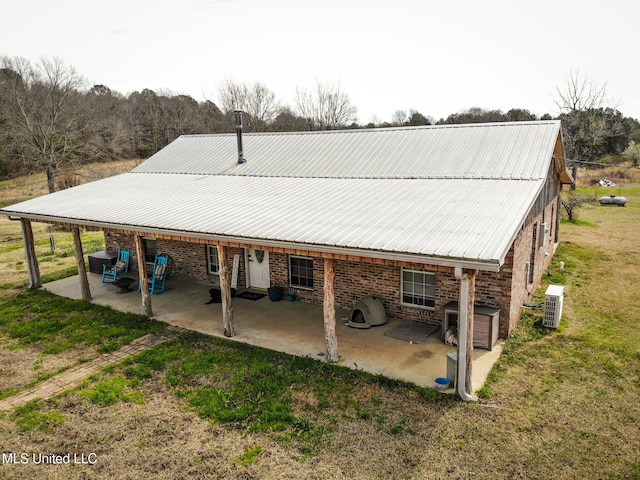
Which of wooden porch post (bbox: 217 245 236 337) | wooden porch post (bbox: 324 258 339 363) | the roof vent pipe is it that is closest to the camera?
wooden porch post (bbox: 324 258 339 363)

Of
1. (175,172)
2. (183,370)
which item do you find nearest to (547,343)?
(183,370)

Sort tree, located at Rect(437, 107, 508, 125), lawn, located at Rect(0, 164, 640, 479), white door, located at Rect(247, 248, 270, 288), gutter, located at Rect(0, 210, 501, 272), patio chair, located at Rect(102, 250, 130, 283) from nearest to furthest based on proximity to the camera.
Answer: lawn, located at Rect(0, 164, 640, 479), gutter, located at Rect(0, 210, 501, 272), white door, located at Rect(247, 248, 270, 288), patio chair, located at Rect(102, 250, 130, 283), tree, located at Rect(437, 107, 508, 125)

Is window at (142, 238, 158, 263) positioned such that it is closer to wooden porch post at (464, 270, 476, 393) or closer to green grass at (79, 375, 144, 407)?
green grass at (79, 375, 144, 407)

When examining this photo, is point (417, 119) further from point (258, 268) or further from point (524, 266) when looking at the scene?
point (524, 266)

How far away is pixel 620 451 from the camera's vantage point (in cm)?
596

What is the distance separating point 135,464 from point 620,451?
641 cm

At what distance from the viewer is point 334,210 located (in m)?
9.79

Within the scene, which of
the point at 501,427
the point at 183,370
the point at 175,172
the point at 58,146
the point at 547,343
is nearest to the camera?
the point at 501,427

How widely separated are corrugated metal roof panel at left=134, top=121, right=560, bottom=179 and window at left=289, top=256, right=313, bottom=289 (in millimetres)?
2835

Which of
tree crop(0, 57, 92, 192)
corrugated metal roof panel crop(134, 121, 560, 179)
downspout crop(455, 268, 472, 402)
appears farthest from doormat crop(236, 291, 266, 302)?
tree crop(0, 57, 92, 192)

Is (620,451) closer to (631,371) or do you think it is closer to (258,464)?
(631,371)

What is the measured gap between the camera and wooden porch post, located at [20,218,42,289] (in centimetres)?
1353

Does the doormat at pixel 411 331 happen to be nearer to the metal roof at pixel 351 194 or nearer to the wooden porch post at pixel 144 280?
the metal roof at pixel 351 194

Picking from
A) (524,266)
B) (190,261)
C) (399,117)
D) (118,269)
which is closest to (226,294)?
(190,261)
